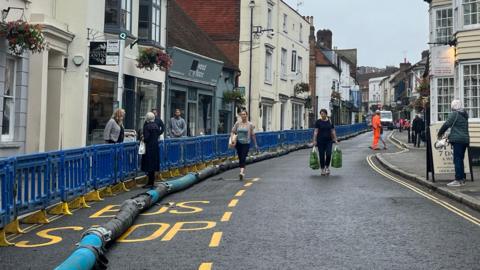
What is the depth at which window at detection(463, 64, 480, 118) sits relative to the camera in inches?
737

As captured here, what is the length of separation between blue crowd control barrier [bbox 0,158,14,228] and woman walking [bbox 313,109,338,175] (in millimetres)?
9837

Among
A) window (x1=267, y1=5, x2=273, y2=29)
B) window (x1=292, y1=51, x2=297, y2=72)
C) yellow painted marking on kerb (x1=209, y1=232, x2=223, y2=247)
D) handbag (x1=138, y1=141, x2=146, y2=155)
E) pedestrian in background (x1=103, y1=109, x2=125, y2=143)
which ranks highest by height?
window (x1=267, y1=5, x2=273, y2=29)

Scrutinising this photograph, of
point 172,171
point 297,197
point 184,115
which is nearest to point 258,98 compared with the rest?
point 184,115

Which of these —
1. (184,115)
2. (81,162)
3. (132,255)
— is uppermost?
(184,115)

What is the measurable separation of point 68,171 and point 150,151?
12.4 feet

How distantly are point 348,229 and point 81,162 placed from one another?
4.87 metres

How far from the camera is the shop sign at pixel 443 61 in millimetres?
18109

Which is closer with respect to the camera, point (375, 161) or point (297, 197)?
point (297, 197)

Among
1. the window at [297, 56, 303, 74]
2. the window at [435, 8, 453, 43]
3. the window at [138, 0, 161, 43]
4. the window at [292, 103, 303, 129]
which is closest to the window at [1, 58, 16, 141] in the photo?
the window at [138, 0, 161, 43]

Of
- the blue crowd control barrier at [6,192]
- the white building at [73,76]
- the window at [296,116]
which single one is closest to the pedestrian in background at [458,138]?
the white building at [73,76]

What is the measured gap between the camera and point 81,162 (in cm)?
985

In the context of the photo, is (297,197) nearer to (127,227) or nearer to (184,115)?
(127,227)

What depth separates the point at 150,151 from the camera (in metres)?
12.9

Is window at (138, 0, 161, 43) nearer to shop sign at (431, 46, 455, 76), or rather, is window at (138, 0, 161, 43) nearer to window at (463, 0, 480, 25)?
shop sign at (431, 46, 455, 76)
